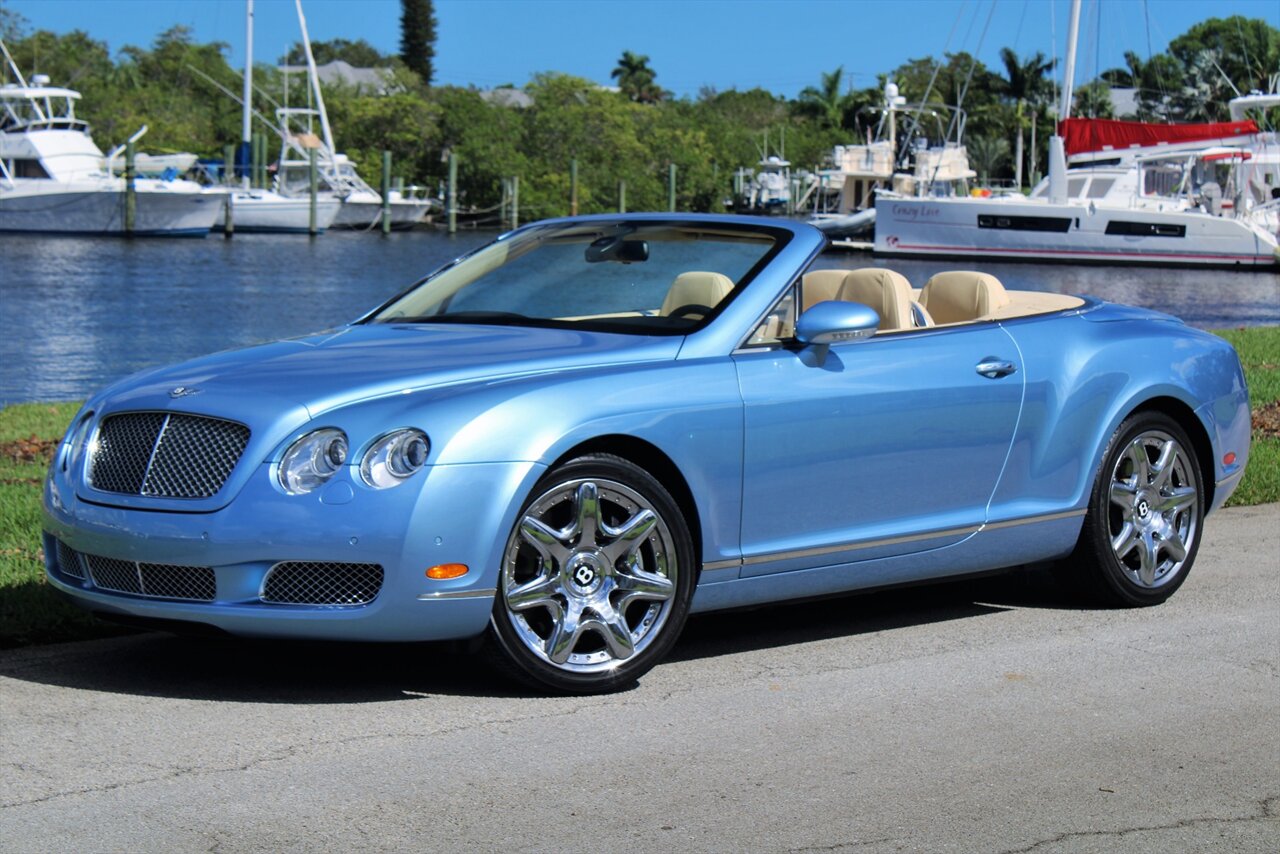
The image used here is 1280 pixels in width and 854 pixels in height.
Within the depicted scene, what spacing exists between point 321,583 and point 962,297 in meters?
3.11

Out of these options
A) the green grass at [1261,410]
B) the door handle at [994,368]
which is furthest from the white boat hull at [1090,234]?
the door handle at [994,368]

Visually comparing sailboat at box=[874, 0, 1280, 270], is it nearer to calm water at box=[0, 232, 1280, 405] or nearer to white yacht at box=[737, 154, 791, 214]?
calm water at box=[0, 232, 1280, 405]

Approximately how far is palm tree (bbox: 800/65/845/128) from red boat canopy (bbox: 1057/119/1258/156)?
7409 centimetres

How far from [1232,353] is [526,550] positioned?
3.55 m

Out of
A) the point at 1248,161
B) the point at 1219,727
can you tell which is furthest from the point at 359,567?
the point at 1248,161

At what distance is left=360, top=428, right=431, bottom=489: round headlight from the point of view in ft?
16.5

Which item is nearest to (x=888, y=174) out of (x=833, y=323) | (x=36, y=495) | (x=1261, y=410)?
(x=1261, y=410)

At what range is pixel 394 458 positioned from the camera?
16.6 ft

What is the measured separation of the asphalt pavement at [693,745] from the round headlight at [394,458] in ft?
2.24

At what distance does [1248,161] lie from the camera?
197ft

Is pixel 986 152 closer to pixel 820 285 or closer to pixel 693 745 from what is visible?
pixel 820 285

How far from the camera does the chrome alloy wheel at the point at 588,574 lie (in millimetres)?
5309

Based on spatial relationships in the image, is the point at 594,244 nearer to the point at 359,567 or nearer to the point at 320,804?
the point at 359,567

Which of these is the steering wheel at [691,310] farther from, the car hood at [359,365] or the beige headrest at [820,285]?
the beige headrest at [820,285]
